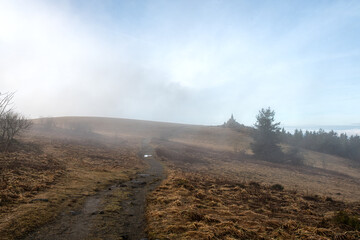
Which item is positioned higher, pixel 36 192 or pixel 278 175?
pixel 36 192

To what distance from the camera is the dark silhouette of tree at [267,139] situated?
166 feet

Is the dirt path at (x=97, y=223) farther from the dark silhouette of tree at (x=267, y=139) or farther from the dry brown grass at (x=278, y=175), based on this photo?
the dark silhouette of tree at (x=267, y=139)

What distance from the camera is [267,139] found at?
169 ft

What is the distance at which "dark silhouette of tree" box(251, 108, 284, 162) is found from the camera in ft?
166

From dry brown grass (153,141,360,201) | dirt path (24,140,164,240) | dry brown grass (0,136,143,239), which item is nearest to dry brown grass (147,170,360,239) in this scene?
dirt path (24,140,164,240)

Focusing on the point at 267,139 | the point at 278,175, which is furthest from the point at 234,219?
the point at 267,139

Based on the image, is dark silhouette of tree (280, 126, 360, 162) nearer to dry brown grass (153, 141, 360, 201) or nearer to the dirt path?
dry brown grass (153, 141, 360, 201)

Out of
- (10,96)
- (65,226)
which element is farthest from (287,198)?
(10,96)

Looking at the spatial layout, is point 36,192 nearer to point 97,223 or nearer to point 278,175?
point 97,223

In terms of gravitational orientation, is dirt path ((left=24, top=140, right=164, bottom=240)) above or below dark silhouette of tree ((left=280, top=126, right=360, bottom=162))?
below

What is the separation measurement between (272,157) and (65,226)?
50359 millimetres

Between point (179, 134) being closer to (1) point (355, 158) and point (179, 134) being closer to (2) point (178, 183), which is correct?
(1) point (355, 158)

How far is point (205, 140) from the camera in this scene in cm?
7875

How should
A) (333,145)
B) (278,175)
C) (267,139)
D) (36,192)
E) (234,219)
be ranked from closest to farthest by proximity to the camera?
1. (234,219)
2. (36,192)
3. (278,175)
4. (267,139)
5. (333,145)
